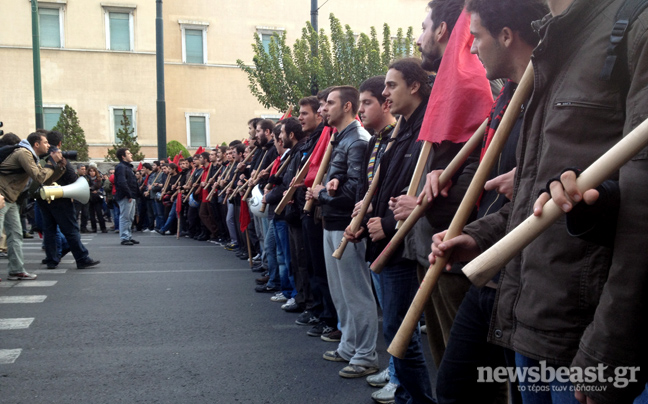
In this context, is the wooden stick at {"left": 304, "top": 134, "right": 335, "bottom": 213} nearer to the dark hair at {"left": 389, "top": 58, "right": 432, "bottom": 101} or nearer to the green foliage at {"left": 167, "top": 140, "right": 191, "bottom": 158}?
the dark hair at {"left": 389, "top": 58, "right": 432, "bottom": 101}

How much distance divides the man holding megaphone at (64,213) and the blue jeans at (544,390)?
8.86 meters

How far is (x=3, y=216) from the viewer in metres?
8.83

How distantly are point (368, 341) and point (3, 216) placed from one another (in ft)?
20.9

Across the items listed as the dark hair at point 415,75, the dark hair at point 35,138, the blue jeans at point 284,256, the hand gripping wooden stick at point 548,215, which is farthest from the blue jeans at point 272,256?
the hand gripping wooden stick at point 548,215

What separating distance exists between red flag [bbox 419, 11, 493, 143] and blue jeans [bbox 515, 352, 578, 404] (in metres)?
1.33

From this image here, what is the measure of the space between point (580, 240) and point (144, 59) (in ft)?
114

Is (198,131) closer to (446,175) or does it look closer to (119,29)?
(119,29)

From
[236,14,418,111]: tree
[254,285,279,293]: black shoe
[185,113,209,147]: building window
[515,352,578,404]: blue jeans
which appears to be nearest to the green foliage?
[185,113,209,147]: building window

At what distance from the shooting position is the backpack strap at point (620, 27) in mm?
1570

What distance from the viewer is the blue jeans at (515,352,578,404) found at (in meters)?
1.81

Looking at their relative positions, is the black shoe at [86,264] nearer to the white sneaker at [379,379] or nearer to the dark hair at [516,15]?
the white sneaker at [379,379]

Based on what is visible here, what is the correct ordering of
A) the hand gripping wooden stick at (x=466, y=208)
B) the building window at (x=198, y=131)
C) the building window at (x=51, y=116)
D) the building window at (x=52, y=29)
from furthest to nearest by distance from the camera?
the building window at (x=198, y=131), the building window at (x=52, y=29), the building window at (x=51, y=116), the hand gripping wooden stick at (x=466, y=208)

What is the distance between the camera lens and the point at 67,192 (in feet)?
31.8

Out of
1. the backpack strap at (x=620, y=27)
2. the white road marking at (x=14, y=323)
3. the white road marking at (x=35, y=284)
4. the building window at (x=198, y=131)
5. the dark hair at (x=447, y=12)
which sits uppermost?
the building window at (x=198, y=131)
